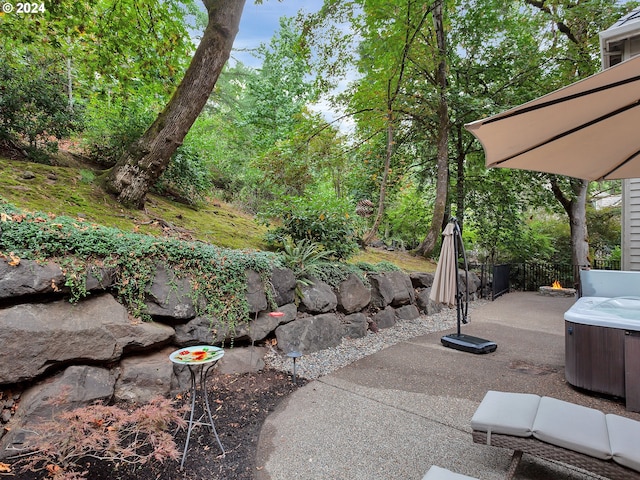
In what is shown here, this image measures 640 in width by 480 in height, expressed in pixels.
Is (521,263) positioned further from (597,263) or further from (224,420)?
(224,420)

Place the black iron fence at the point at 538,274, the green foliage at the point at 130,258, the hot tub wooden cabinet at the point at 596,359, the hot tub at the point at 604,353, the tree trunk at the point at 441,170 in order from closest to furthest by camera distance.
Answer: the green foliage at the point at 130,258 < the hot tub at the point at 604,353 < the hot tub wooden cabinet at the point at 596,359 < the tree trunk at the point at 441,170 < the black iron fence at the point at 538,274

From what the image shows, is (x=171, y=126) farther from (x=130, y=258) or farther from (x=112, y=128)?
(x=130, y=258)

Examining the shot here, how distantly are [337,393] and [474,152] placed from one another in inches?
351

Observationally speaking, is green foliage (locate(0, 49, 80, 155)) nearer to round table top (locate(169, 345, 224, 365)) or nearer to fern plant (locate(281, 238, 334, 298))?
fern plant (locate(281, 238, 334, 298))

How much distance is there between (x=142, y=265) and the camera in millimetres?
2896

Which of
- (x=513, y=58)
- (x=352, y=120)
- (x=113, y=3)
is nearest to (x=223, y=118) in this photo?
(x=352, y=120)

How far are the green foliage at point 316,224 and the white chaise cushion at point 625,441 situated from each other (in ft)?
11.6

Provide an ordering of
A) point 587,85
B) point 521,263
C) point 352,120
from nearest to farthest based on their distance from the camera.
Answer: point 587,85 → point 352,120 → point 521,263

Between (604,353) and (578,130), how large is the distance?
2.06m

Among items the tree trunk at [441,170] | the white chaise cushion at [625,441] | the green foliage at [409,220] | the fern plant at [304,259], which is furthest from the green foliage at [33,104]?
the green foliage at [409,220]

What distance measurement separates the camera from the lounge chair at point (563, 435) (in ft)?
5.47

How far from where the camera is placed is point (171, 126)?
4.30 metres

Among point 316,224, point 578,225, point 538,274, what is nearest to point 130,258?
point 316,224

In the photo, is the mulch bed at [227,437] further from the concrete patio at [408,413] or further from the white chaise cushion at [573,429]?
the white chaise cushion at [573,429]
